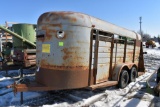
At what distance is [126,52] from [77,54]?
10.6 feet

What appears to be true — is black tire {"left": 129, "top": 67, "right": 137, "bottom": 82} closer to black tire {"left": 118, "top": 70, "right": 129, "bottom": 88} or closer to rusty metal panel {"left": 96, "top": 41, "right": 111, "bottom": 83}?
black tire {"left": 118, "top": 70, "right": 129, "bottom": 88}

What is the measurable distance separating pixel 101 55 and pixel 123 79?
198 centimetres

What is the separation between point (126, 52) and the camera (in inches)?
307

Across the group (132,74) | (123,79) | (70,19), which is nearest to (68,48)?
(70,19)

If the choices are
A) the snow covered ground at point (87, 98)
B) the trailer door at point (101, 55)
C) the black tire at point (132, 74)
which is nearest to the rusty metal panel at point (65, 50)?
the trailer door at point (101, 55)

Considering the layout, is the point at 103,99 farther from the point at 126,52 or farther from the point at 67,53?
the point at 126,52

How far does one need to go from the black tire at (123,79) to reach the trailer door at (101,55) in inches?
37.1

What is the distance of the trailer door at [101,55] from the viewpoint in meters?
5.64

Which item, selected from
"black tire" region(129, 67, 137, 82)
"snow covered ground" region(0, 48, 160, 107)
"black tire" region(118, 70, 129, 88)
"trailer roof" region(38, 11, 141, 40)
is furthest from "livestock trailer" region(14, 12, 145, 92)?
"black tire" region(129, 67, 137, 82)

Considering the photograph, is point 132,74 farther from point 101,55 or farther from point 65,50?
point 65,50

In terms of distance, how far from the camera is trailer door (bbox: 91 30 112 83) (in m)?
5.64

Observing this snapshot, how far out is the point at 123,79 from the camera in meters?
7.37

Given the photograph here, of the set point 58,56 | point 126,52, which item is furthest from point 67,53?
point 126,52

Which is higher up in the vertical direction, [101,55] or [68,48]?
[68,48]
